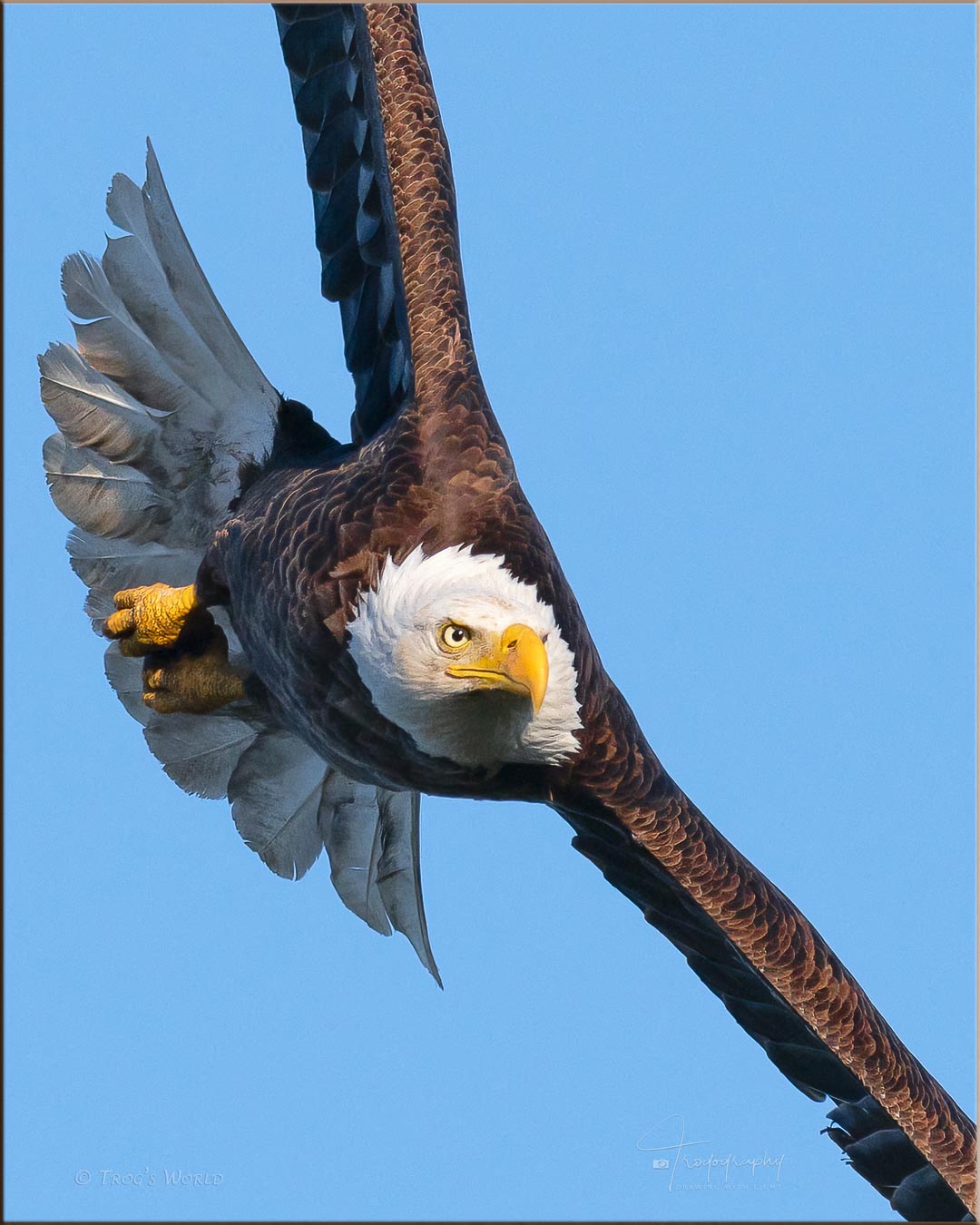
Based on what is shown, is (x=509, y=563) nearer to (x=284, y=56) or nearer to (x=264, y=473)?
(x=264, y=473)

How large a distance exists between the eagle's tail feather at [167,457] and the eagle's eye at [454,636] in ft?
5.29

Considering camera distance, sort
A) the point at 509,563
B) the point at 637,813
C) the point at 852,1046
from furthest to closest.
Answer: the point at 852,1046 → the point at 637,813 → the point at 509,563

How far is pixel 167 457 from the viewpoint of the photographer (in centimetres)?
715

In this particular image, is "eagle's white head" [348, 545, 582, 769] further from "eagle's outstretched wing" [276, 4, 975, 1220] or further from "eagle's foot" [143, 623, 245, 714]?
"eagle's foot" [143, 623, 245, 714]

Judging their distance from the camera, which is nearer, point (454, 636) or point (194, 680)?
point (454, 636)

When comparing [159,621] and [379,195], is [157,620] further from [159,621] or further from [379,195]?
[379,195]

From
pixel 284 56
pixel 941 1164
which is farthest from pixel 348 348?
pixel 941 1164

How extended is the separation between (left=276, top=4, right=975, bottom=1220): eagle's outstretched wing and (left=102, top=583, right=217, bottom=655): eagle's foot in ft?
3.09

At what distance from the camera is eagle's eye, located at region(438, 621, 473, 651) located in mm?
5367

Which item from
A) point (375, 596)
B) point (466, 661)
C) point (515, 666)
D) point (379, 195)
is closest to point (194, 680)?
point (375, 596)

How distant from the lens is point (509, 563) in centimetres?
553

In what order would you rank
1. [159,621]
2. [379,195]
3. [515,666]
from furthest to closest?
[159,621]
[379,195]
[515,666]

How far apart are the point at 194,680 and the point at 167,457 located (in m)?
0.78

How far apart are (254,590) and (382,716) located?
28.1 inches
